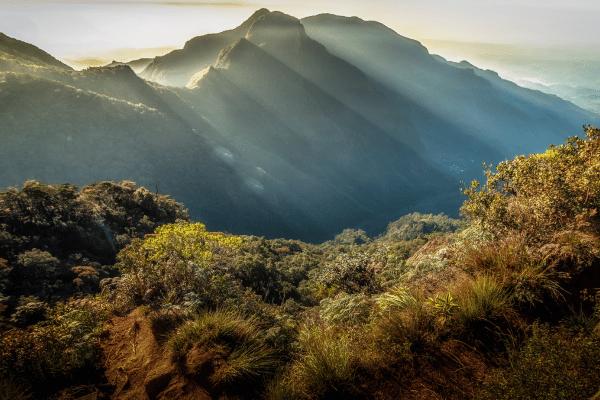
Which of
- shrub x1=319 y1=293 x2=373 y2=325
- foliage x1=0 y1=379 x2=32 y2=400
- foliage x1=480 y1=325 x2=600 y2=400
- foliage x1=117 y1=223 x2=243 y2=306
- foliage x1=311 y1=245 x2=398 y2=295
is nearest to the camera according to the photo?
foliage x1=480 y1=325 x2=600 y2=400

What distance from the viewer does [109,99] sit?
11331cm

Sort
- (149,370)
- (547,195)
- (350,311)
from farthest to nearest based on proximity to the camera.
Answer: (350,311) → (547,195) → (149,370)

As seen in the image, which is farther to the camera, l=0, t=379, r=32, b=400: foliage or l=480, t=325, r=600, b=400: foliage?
l=0, t=379, r=32, b=400: foliage

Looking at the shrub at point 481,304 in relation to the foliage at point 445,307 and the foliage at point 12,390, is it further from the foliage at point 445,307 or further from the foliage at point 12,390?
the foliage at point 12,390

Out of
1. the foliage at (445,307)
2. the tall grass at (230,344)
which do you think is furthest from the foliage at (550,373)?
the tall grass at (230,344)

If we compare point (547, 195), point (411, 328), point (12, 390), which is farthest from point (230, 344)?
point (547, 195)

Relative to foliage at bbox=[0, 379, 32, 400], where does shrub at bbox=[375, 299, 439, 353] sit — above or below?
above

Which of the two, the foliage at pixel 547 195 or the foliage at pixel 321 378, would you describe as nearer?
the foliage at pixel 321 378

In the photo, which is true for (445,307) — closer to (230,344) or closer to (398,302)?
(398,302)

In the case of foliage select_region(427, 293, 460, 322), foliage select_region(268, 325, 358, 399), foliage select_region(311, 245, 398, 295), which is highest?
foliage select_region(427, 293, 460, 322)

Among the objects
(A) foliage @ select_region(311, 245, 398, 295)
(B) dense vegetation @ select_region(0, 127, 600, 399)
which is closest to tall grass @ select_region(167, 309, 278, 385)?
(B) dense vegetation @ select_region(0, 127, 600, 399)

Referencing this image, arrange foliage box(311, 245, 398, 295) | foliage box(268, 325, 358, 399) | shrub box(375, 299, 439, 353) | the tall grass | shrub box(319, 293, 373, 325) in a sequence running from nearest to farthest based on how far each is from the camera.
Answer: foliage box(268, 325, 358, 399), shrub box(375, 299, 439, 353), the tall grass, shrub box(319, 293, 373, 325), foliage box(311, 245, 398, 295)

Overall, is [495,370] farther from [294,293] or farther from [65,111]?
[65,111]

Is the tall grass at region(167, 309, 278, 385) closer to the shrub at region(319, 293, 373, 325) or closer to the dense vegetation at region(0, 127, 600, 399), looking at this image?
the dense vegetation at region(0, 127, 600, 399)
